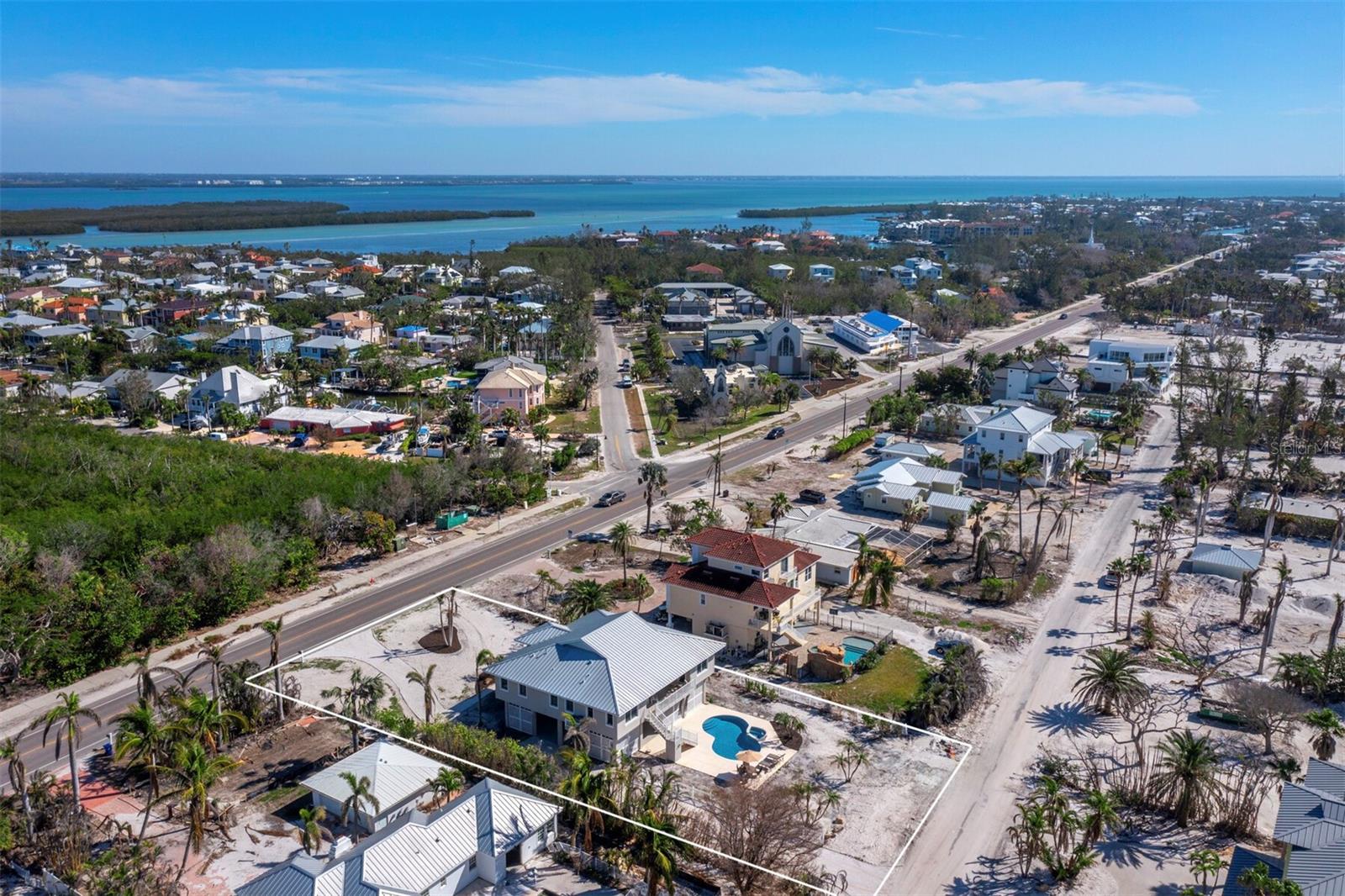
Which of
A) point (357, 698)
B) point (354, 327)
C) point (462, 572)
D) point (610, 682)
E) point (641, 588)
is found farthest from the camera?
point (354, 327)

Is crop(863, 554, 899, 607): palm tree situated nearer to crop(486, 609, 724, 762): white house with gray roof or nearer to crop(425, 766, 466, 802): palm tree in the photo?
crop(486, 609, 724, 762): white house with gray roof

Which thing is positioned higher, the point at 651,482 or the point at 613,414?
the point at 651,482

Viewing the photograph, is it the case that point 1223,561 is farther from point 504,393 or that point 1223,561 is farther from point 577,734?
point 504,393

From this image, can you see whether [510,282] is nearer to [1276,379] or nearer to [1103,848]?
[1276,379]

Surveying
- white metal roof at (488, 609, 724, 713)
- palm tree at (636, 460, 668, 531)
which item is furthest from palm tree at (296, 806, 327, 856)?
palm tree at (636, 460, 668, 531)

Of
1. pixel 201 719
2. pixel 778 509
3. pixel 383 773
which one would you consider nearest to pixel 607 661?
pixel 383 773

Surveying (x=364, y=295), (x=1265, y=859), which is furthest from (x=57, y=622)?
(x=364, y=295)
